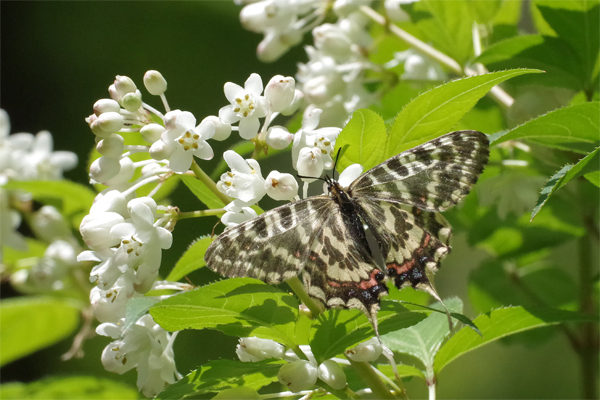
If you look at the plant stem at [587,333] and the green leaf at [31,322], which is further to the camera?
the green leaf at [31,322]

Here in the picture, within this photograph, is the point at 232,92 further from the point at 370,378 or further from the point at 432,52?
the point at 432,52

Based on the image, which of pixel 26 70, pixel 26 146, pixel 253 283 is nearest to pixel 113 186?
pixel 253 283

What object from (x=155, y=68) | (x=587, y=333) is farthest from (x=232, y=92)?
(x=155, y=68)

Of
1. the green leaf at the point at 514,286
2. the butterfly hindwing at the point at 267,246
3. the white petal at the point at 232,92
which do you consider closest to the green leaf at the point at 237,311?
the butterfly hindwing at the point at 267,246

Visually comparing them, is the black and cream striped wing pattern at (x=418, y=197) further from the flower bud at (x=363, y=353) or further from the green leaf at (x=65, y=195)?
the green leaf at (x=65, y=195)

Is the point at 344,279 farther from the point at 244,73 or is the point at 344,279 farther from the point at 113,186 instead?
the point at 244,73

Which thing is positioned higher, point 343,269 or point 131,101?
point 131,101

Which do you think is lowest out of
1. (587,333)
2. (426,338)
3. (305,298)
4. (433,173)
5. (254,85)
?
(587,333)
